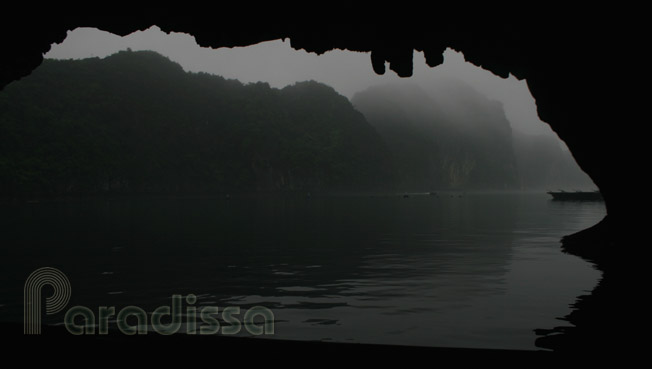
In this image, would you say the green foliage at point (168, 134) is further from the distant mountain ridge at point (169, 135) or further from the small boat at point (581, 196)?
the small boat at point (581, 196)

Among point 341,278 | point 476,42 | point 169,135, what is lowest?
point 341,278

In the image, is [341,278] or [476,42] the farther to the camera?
[341,278]

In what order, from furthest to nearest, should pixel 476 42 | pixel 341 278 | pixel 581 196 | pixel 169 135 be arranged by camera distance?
pixel 169 135
pixel 581 196
pixel 341 278
pixel 476 42

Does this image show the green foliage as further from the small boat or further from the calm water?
the calm water

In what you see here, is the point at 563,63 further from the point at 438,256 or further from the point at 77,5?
the point at 438,256

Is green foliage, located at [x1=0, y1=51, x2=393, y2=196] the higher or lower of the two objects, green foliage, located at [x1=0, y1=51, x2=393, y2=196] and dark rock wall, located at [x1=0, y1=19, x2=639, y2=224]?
the higher

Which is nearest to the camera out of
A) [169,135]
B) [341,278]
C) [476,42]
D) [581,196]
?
[476,42]

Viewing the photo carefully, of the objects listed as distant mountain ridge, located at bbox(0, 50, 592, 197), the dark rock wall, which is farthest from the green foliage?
the dark rock wall

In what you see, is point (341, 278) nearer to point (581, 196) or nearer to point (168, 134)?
point (581, 196)

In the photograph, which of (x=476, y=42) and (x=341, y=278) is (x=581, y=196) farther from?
(x=476, y=42)

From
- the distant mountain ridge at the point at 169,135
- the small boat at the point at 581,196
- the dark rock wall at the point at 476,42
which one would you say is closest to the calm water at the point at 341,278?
the dark rock wall at the point at 476,42

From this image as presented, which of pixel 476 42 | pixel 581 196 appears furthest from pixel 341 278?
pixel 581 196

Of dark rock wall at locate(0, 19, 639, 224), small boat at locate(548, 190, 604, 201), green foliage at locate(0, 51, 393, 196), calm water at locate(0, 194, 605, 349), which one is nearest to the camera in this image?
dark rock wall at locate(0, 19, 639, 224)

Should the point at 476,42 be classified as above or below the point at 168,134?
below
